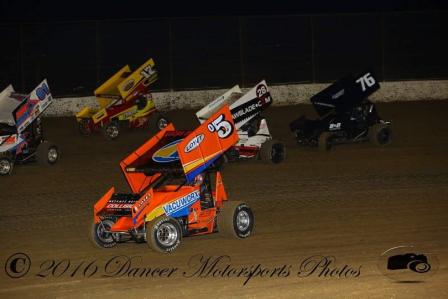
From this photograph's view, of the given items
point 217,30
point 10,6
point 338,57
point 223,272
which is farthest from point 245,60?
point 223,272

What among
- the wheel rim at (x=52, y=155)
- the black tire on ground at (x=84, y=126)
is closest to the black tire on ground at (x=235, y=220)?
the wheel rim at (x=52, y=155)

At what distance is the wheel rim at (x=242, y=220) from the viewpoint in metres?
10.8

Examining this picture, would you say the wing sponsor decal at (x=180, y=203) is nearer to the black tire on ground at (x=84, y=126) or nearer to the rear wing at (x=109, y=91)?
the black tire on ground at (x=84, y=126)

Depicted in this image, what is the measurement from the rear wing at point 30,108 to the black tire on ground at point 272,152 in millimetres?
4199

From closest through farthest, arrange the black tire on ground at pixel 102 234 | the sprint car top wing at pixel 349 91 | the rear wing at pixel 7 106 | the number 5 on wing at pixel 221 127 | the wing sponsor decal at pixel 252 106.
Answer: the black tire on ground at pixel 102 234 < the number 5 on wing at pixel 221 127 < the wing sponsor decal at pixel 252 106 < the rear wing at pixel 7 106 < the sprint car top wing at pixel 349 91

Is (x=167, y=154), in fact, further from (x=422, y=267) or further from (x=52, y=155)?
(x=52, y=155)

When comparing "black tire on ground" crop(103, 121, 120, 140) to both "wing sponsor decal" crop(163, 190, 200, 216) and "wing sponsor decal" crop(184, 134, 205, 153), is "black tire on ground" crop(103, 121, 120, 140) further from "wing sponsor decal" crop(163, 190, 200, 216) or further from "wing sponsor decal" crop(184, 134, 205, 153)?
"wing sponsor decal" crop(184, 134, 205, 153)

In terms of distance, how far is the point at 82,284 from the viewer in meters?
9.09

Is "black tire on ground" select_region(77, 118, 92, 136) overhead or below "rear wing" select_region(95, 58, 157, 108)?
below

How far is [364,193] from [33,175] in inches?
247

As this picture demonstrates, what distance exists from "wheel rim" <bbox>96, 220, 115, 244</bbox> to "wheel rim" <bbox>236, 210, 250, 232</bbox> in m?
1.53

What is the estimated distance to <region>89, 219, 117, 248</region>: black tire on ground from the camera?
10445mm

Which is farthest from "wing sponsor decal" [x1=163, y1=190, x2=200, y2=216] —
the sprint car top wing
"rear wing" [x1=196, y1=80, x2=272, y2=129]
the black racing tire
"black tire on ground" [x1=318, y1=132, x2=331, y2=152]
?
the sprint car top wing

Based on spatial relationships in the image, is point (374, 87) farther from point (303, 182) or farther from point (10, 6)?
point (10, 6)
